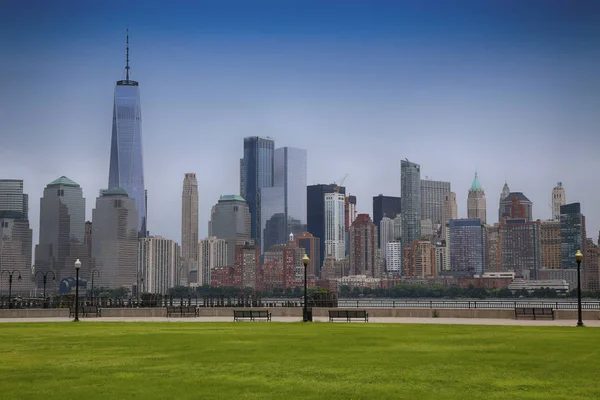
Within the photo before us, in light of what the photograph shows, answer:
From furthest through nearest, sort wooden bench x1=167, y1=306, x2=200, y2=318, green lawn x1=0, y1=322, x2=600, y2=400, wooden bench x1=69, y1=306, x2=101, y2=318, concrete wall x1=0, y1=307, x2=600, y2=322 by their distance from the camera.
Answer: wooden bench x1=69, y1=306, x2=101, y2=318 < wooden bench x1=167, y1=306, x2=200, y2=318 < concrete wall x1=0, y1=307, x2=600, y2=322 < green lawn x1=0, y1=322, x2=600, y2=400

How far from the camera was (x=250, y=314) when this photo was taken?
50281 mm

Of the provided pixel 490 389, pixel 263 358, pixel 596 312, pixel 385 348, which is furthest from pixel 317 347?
pixel 596 312

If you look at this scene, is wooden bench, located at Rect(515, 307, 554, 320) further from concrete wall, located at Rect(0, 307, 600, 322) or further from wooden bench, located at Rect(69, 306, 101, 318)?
wooden bench, located at Rect(69, 306, 101, 318)

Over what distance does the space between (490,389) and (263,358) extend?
7.97 m

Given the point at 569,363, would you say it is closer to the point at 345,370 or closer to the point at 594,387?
the point at 594,387

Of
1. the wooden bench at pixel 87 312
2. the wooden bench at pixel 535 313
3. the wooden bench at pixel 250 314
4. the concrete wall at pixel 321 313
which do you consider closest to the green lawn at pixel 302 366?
the wooden bench at pixel 535 313

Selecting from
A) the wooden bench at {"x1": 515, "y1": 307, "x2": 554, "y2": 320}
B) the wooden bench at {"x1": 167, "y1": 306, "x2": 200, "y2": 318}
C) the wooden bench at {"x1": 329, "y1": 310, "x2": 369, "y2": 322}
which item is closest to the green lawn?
the wooden bench at {"x1": 329, "y1": 310, "x2": 369, "y2": 322}

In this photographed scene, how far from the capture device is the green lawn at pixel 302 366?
58.5ft

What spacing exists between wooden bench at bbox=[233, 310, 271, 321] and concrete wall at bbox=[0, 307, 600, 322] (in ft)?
5.17

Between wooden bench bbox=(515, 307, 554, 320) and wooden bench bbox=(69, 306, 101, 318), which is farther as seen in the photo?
wooden bench bbox=(69, 306, 101, 318)

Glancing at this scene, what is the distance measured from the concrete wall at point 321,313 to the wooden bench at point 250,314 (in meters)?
1.58

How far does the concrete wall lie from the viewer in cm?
5075

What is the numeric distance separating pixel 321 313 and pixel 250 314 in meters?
7.70

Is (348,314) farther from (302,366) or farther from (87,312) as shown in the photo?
(302,366)
